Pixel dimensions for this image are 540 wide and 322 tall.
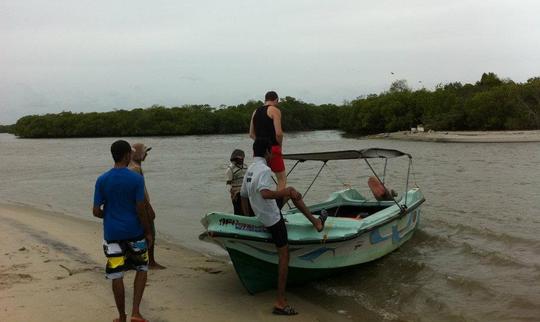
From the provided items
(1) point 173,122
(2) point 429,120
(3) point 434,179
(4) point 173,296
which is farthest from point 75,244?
(1) point 173,122

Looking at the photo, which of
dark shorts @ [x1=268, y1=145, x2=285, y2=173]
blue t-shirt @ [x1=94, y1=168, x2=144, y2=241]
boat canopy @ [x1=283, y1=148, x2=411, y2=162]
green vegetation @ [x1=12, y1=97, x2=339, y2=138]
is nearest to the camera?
blue t-shirt @ [x1=94, y1=168, x2=144, y2=241]

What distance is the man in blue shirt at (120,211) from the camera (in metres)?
4.86

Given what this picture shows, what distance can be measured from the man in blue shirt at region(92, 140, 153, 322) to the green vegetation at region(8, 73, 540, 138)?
7437 cm

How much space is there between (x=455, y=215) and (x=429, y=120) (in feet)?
253

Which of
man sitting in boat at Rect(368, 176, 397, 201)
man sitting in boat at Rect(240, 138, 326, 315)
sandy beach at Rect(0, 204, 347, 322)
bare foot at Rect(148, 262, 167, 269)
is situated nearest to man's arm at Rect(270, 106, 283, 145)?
man sitting in boat at Rect(240, 138, 326, 315)

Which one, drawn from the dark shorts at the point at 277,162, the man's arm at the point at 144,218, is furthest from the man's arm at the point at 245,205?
the man's arm at the point at 144,218

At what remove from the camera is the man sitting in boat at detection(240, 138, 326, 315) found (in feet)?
18.7

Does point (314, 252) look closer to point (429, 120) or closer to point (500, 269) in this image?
point (500, 269)

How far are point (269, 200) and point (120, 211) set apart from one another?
1.74m

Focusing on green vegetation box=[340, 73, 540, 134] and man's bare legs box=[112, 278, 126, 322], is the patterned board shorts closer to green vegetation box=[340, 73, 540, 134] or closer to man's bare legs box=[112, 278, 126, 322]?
man's bare legs box=[112, 278, 126, 322]

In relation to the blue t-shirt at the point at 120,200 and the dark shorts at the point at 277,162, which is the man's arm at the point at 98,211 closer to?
the blue t-shirt at the point at 120,200

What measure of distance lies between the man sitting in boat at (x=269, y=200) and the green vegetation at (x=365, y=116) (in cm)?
7268

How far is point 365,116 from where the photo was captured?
10362cm

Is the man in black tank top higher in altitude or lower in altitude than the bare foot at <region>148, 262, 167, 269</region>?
higher
